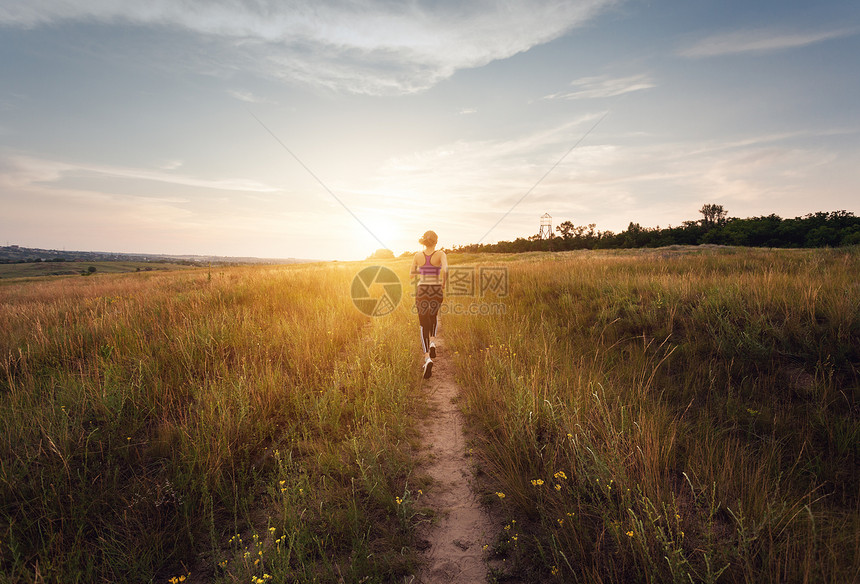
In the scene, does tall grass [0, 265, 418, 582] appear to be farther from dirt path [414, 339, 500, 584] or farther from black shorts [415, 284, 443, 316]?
black shorts [415, 284, 443, 316]

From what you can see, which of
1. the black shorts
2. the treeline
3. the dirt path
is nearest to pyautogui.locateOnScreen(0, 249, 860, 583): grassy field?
the dirt path

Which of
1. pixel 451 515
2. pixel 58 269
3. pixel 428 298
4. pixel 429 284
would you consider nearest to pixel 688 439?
pixel 451 515

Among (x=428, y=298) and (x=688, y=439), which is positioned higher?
(x=428, y=298)

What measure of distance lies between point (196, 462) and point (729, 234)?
6764cm

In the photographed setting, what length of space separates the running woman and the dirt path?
2.63 m

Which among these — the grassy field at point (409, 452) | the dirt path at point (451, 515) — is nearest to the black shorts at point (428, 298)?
the grassy field at point (409, 452)

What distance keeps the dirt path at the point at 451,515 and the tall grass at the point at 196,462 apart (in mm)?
240

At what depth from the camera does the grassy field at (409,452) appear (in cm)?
217

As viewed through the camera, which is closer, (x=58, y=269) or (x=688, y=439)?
(x=688, y=439)

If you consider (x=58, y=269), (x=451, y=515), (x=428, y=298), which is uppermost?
(x=58, y=269)

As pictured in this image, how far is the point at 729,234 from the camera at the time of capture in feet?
161

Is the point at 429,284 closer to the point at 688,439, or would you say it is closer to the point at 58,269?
the point at 688,439

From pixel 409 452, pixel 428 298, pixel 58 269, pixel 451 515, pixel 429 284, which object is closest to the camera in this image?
pixel 451 515

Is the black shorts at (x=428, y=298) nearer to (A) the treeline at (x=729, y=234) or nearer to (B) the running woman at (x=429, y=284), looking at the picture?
(B) the running woman at (x=429, y=284)
